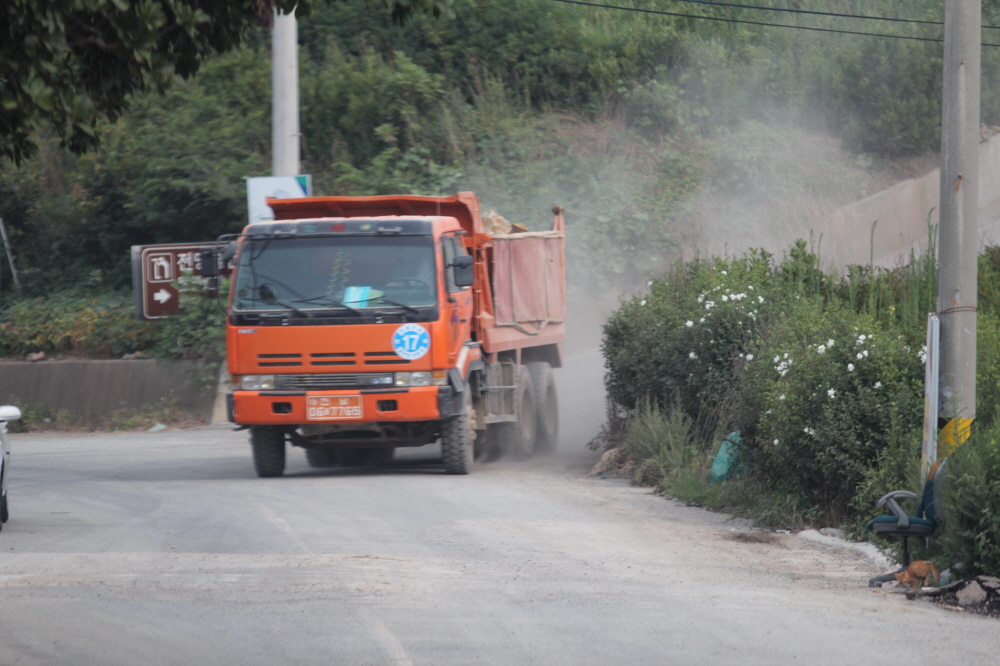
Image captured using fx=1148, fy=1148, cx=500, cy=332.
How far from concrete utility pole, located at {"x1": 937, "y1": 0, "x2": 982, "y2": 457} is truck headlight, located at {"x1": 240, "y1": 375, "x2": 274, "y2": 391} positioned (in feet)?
21.3

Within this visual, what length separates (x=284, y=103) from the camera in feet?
50.1

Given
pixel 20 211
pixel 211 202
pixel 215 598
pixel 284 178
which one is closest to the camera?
pixel 215 598

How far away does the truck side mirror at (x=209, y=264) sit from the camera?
11789mm

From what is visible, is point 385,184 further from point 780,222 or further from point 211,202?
point 780,222

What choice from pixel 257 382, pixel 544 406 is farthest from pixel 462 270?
pixel 544 406

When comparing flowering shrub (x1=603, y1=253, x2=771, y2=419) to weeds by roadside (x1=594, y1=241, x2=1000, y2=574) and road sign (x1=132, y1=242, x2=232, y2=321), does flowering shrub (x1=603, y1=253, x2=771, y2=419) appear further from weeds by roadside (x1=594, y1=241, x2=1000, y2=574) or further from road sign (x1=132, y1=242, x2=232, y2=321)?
road sign (x1=132, y1=242, x2=232, y2=321)

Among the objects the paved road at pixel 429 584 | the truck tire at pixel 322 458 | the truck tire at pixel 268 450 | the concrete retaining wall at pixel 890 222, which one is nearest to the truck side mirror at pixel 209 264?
the truck tire at pixel 268 450

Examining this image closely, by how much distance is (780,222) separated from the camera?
2703 cm

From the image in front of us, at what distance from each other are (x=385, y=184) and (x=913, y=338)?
16.7 metres

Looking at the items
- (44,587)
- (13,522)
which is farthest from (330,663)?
(13,522)

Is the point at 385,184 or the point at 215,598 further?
the point at 385,184

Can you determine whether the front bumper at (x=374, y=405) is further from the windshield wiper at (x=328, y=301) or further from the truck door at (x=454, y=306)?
the windshield wiper at (x=328, y=301)

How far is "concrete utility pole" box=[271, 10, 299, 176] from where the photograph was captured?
50.1ft

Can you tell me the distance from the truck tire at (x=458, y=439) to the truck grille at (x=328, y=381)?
3.00 ft
